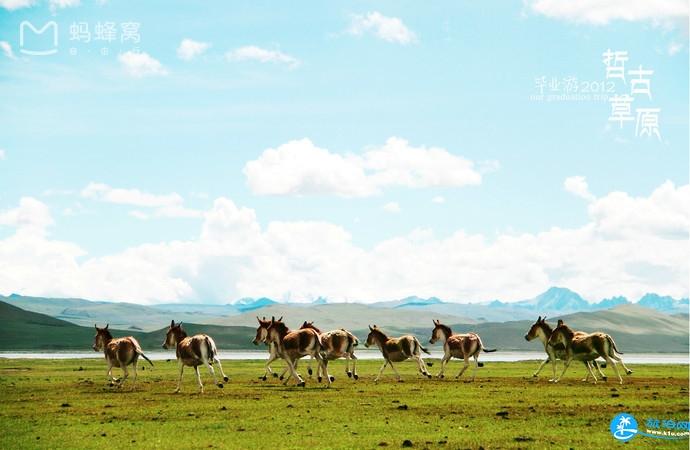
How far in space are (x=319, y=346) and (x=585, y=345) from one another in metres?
12.4

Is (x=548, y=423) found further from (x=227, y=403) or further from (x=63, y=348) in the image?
(x=63, y=348)

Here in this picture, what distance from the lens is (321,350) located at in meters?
36.4

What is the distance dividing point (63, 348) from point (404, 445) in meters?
151

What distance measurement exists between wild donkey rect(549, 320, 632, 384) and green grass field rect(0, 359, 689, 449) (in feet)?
5.50

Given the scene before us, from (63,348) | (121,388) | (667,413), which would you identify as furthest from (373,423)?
(63,348)

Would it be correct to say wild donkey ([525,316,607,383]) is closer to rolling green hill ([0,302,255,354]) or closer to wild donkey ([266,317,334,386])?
wild donkey ([266,317,334,386])

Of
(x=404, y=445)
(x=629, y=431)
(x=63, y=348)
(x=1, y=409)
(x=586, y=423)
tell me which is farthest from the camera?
Answer: (x=63, y=348)

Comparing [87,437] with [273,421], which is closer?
[87,437]

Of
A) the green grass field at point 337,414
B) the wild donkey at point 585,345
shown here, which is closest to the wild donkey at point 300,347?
the green grass field at point 337,414

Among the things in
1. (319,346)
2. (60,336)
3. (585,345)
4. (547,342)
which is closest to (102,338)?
(319,346)

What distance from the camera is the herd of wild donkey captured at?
34.4 metres

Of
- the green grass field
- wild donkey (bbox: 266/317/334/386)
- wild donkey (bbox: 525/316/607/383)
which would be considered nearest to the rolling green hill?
wild donkey (bbox: 525/316/607/383)

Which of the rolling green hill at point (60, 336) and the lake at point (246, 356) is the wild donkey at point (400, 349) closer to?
the lake at point (246, 356)

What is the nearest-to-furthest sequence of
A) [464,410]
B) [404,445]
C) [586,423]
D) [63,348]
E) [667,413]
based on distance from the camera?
[404,445] < [586,423] < [667,413] < [464,410] < [63,348]
